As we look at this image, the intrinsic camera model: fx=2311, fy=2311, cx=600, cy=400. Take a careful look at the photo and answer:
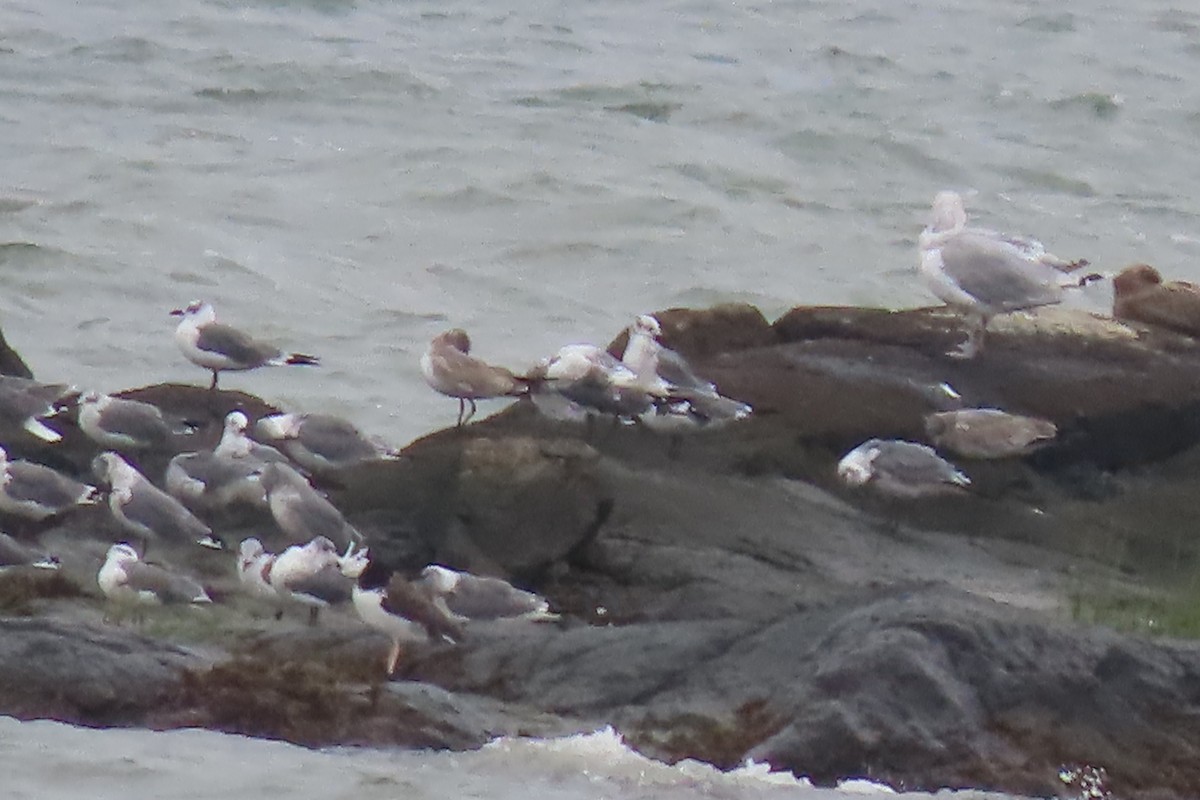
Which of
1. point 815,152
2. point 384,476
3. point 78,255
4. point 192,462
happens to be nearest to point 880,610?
point 384,476

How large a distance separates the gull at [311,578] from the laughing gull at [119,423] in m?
2.10

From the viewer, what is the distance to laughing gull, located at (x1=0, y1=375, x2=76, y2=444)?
440 inches

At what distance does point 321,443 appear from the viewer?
10984 mm

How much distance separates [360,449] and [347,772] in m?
3.82

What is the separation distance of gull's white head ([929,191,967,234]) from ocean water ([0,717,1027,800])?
6.57m

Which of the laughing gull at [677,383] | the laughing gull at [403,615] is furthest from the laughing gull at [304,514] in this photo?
the laughing gull at [677,383]

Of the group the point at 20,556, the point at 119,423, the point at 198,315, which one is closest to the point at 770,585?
the point at 20,556

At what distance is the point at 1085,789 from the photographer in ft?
23.9

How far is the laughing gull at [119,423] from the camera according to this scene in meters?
11.0

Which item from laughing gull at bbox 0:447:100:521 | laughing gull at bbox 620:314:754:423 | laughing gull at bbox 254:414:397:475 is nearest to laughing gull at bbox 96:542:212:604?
laughing gull at bbox 0:447:100:521

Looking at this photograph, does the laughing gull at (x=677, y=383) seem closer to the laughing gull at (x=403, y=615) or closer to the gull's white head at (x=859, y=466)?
the gull's white head at (x=859, y=466)

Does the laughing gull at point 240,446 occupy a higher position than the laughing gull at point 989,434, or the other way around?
the laughing gull at point 989,434

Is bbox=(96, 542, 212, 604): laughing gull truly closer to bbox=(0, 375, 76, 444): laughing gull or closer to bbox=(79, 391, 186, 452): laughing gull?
bbox=(79, 391, 186, 452): laughing gull

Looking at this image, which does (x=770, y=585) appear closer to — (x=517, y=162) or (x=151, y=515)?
(x=151, y=515)
